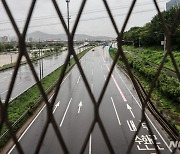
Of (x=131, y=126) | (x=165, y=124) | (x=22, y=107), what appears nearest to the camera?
(x=165, y=124)

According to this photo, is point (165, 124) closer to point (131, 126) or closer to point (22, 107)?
point (131, 126)

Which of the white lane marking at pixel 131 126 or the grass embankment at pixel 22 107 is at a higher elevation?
the grass embankment at pixel 22 107

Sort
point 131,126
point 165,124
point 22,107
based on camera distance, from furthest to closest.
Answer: point 22,107 < point 131,126 < point 165,124

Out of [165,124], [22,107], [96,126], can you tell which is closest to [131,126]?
[165,124]

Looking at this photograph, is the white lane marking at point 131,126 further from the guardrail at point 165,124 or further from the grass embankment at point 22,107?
the grass embankment at point 22,107

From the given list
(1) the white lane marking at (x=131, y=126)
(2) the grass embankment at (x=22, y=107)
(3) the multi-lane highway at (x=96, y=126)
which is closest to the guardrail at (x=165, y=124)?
(3) the multi-lane highway at (x=96, y=126)

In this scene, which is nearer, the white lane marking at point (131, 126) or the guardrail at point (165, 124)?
the guardrail at point (165, 124)

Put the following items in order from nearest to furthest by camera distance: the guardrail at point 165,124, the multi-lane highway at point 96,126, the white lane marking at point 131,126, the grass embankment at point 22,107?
the multi-lane highway at point 96,126 < the guardrail at point 165,124 < the white lane marking at point 131,126 < the grass embankment at point 22,107

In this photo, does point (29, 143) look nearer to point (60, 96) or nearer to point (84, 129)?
point (84, 129)

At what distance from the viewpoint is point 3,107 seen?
1.60 m

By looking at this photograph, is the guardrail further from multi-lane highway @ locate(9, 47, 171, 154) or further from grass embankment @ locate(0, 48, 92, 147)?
grass embankment @ locate(0, 48, 92, 147)

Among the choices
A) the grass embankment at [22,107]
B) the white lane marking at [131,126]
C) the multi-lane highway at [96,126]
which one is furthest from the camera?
the grass embankment at [22,107]

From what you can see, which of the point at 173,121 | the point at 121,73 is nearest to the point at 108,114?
the point at 173,121

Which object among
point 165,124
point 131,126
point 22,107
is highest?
point 22,107
